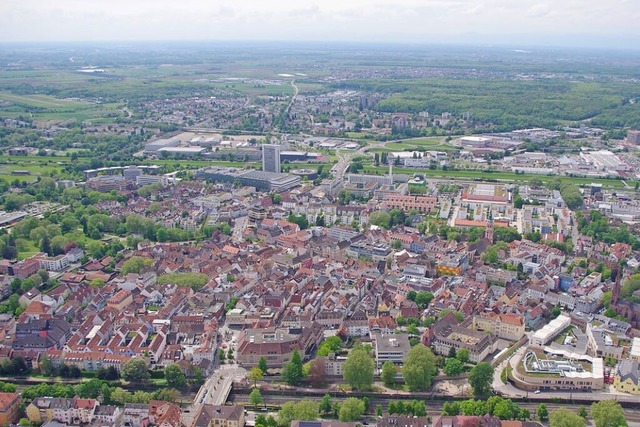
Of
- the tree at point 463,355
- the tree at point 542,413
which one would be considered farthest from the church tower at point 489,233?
the tree at point 542,413

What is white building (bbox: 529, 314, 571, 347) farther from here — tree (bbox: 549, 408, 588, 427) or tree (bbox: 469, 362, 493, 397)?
tree (bbox: 549, 408, 588, 427)

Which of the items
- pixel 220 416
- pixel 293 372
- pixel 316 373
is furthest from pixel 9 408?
pixel 316 373

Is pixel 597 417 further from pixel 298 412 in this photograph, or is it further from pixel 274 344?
pixel 274 344

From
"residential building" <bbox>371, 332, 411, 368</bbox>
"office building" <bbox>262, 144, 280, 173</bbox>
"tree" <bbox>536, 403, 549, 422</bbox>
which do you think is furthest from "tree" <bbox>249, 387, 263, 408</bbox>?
"office building" <bbox>262, 144, 280, 173</bbox>

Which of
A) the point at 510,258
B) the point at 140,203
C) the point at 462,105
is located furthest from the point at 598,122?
the point at 140,203

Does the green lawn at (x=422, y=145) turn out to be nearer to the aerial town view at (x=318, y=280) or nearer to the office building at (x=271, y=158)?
the aerial town view at (x=318, y=280)

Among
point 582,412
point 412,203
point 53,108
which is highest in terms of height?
point 582,412
